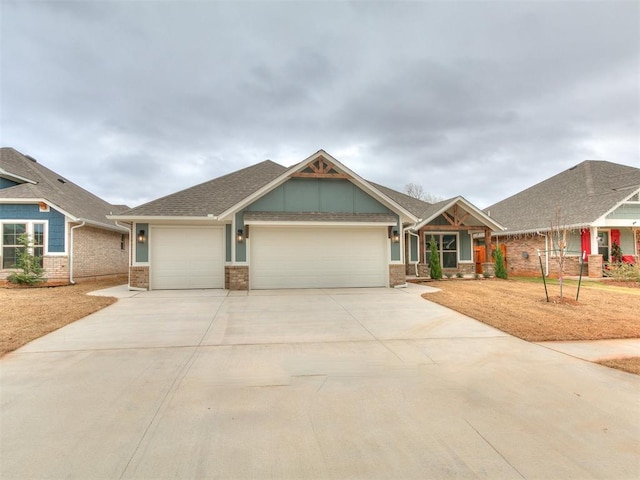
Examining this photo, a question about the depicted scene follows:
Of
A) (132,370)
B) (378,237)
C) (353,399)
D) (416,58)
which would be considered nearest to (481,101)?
(416,58)

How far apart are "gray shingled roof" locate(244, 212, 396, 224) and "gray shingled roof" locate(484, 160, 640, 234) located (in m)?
10.5

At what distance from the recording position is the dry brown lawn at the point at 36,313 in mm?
5546

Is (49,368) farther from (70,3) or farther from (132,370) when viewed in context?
(70,3)

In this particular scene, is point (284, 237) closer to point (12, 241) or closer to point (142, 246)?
point (142, 246)

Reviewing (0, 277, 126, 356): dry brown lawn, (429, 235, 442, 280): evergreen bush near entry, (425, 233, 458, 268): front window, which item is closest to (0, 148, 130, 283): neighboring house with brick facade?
(0, 277, 126, 356): dry brown lawn

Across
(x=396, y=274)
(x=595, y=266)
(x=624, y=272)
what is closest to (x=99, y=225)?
(x=396, y=274)

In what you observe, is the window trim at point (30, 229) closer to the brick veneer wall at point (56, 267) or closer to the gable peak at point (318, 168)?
the brick veneer wall at point (56, 267)

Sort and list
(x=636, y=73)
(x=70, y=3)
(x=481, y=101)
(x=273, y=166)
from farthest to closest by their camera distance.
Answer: (x=273, y=166), (x=481, y=101), (x=636, y=73), (x=70, y=3)

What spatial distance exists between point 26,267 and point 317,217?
11.7 m

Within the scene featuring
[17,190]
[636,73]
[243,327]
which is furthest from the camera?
[17,190]

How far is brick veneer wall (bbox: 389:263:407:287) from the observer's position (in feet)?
41.2

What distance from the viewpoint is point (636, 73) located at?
11.0 meters

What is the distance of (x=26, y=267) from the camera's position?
12.7 metres

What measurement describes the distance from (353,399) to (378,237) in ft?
31.9
